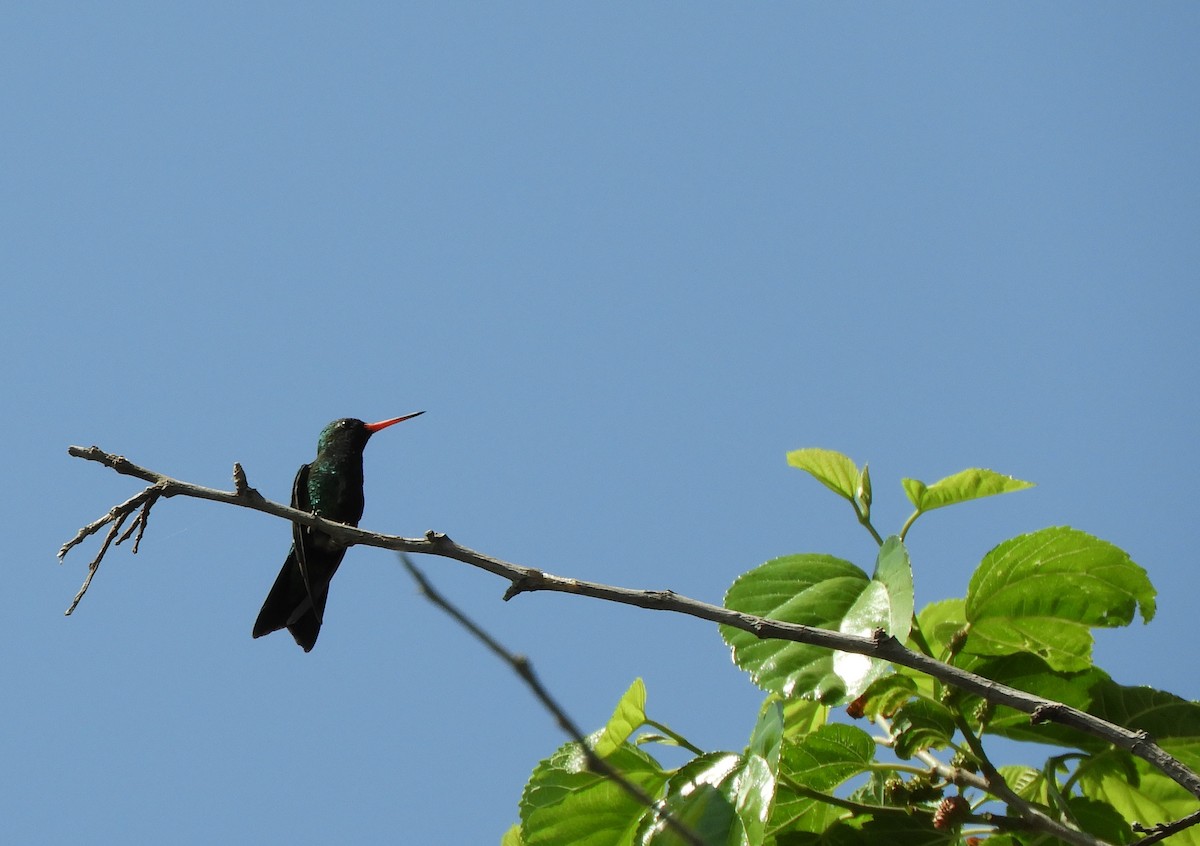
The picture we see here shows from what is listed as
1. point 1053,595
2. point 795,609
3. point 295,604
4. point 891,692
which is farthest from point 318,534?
point 1053,595

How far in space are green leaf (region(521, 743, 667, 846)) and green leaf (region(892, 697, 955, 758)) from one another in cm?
57

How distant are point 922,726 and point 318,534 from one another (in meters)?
3.62

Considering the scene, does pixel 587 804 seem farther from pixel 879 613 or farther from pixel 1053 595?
pixel 1053 595

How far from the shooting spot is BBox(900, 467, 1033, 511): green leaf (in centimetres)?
285

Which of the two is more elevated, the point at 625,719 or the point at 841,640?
the point at 625,719

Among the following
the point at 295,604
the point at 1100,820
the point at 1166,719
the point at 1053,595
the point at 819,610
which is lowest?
the point at 1100,820

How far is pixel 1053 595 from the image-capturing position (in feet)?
9.23

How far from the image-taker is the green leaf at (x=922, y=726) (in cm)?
268

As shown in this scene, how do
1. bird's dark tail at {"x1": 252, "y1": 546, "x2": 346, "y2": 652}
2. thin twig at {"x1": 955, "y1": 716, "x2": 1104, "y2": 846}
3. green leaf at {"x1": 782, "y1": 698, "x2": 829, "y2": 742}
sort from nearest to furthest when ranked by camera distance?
1. thin twig at {"x1": 955, "y1": 716, "x2": 1104, "y2": 846}
2. green leaf at {"x1": 782, "y1": 698, "x2": 829, "y2": 742}
3. bird's dark tail at {"x1": 252, "y1": 546, "x2": 346, "y2": 652}

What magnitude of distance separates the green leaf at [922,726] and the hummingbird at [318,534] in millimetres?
2358

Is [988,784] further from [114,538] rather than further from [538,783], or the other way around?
[114,538]

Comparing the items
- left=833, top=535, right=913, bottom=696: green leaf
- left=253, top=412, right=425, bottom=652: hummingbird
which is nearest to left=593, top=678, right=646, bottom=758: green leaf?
left=833, top=535, right=913, bottom=696: green leaf

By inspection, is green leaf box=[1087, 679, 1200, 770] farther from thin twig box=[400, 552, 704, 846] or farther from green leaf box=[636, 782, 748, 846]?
thin twig box=[400, 552, 704, 846]

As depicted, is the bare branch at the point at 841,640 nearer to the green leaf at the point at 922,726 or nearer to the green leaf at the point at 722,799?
the green leaf at the point at 722,799
